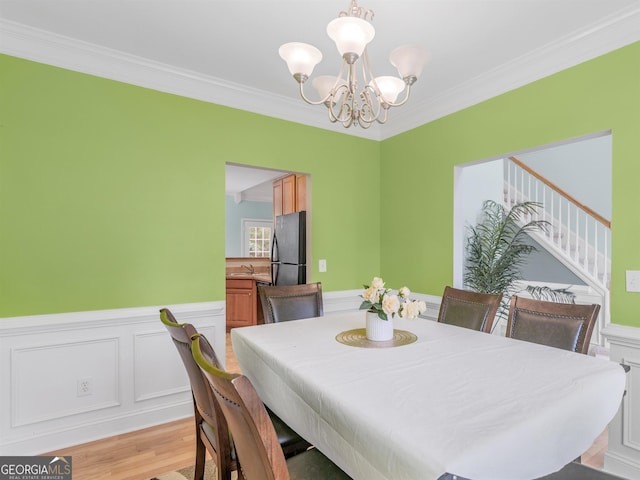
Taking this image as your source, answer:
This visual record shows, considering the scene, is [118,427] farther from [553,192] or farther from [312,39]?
[553,192]

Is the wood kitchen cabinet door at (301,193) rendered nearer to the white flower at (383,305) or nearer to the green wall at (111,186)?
the green wall at (111,186)

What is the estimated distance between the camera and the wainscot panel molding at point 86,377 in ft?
7.11

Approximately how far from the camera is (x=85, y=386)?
7.74ft

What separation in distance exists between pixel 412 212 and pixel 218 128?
1.96m

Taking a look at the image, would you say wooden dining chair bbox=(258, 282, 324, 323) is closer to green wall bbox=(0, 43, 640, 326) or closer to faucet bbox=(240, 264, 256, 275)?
green wall bbox=(0, 43, 640, 326)

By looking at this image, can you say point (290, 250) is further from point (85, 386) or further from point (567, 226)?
point (567, 226)

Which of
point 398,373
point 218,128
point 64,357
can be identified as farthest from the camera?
point 218,128

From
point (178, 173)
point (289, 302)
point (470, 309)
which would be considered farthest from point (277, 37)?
point (470, 309)

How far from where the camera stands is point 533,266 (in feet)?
14.8

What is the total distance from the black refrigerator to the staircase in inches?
108

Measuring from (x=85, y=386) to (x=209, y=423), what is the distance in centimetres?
144

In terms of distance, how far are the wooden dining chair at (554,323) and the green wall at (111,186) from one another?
2179mm

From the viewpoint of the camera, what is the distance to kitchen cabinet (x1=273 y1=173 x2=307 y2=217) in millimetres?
3650

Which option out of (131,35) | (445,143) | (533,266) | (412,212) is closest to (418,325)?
(412,212)
